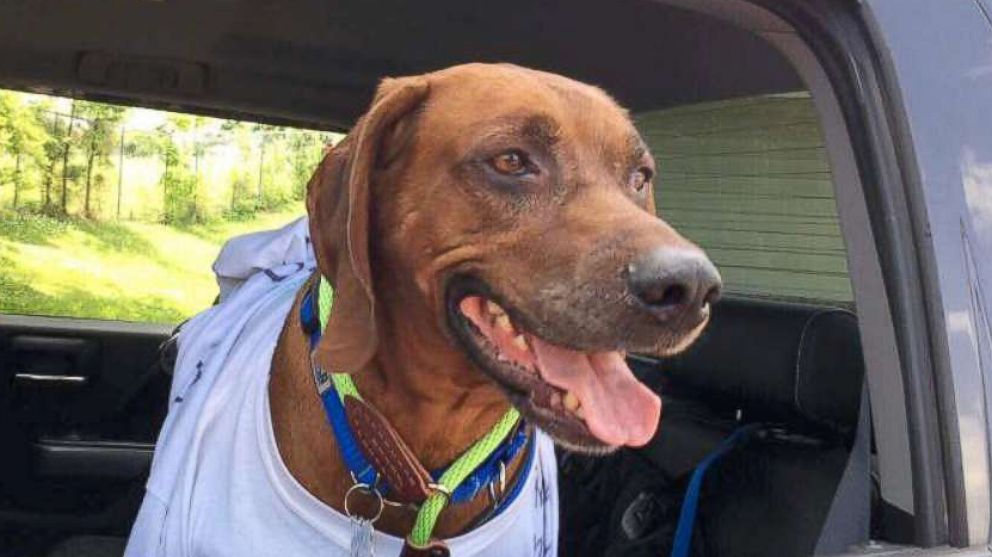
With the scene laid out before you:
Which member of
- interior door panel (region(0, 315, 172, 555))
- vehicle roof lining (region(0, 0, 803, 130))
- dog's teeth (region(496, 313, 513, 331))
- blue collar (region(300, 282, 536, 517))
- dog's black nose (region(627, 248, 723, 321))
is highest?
vehicle roof lining (region(0, 0, 803, 130))

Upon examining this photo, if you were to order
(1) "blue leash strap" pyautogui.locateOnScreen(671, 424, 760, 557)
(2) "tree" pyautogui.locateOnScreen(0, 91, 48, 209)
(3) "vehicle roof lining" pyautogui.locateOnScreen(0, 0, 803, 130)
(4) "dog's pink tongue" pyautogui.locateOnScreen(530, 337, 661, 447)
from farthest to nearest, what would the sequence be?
1. (2) "tree" pyautogui.locateOnScreen(0, 91, 48, 209)
2. (3) "vehicle roof lining" pyautogui.locateOnScreen(0, 0, 803, 130)
3. (1) "blue leash strap" pyautogui.locateOnScreen(671, 424, 760, 557)
4. (4) "dog's pink tongue" pyautogui.locateOnScreen(530, 337, 661, 447)

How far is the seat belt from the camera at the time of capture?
1.81 metres

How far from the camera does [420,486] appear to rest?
184 cm

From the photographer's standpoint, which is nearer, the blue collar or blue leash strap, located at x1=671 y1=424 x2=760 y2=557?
the blue collar

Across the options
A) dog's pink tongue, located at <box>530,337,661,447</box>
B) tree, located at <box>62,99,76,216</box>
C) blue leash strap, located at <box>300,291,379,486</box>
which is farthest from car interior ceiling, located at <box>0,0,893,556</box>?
blue leash strap, located at <box>300,291,379,486</box>

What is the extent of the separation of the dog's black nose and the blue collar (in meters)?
0.55

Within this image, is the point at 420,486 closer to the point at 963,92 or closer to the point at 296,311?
the point at 296,311

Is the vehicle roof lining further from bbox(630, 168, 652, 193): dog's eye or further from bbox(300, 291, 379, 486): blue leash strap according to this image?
bbox(300, 291, 379, 486): blue leash strap

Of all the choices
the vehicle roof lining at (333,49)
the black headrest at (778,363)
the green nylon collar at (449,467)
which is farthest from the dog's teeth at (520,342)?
the vehicle roof lining at (333,49)

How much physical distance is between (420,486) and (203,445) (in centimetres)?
40

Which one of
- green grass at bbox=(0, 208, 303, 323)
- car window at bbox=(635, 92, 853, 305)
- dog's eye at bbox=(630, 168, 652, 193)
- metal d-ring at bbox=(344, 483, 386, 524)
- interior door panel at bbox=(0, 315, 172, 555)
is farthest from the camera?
interior door panel at bbox=(0, 315, 172, 555)

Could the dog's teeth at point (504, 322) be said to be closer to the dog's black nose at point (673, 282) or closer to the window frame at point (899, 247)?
the dog's black nose at point (673, 282)

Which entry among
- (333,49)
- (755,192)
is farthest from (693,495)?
(333,49)

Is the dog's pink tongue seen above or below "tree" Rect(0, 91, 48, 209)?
below
